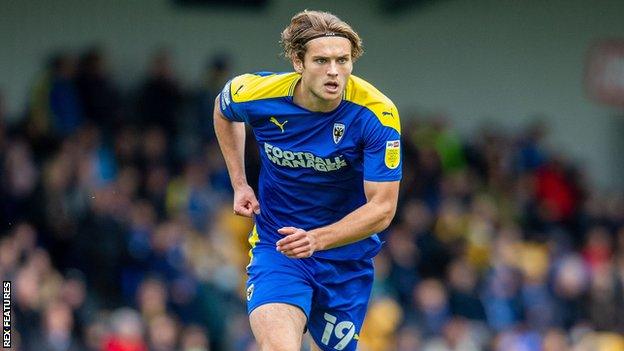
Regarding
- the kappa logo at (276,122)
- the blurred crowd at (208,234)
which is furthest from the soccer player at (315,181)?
the blurred crowd at (208,234)

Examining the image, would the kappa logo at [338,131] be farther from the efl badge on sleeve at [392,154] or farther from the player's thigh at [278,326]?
the player's thigh at [278,326]

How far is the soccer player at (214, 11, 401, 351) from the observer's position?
6.86 meters

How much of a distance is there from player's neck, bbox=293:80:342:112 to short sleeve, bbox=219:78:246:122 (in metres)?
0.38

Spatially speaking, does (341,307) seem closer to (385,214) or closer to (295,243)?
(385,214)

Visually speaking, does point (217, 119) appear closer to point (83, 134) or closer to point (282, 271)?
point (282, 271)

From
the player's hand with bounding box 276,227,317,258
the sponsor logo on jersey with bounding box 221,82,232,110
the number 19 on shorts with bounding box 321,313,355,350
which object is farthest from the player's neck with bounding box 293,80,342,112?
the number 19 on shorts with bounding box 321,313,355,350

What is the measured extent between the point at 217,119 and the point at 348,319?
1.33m

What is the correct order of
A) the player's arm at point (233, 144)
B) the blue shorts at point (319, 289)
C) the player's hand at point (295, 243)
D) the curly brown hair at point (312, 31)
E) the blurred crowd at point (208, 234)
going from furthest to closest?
the blurred crowd at point (208, 234) < the player's arm at point (233, 144) < the blue shorts at point (319, 289) < the curly brown hair at point (312, 31) < the player's hand at point (295, 243)

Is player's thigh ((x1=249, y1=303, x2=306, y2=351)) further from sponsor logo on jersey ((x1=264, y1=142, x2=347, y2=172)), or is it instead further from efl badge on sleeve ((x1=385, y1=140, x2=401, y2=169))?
efl badge on sleeve ((x1=385, y1=140, x2=401, y2=169))

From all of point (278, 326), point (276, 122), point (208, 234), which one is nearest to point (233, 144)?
point (276, 122)

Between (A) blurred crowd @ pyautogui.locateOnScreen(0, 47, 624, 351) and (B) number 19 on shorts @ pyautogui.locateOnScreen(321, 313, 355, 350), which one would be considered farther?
(A) blurred crowd @ pyautogui.locateOnScreen(0, 47, 624, 351)

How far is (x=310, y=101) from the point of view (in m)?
7.05

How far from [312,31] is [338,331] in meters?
1.67

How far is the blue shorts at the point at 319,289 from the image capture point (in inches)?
280
